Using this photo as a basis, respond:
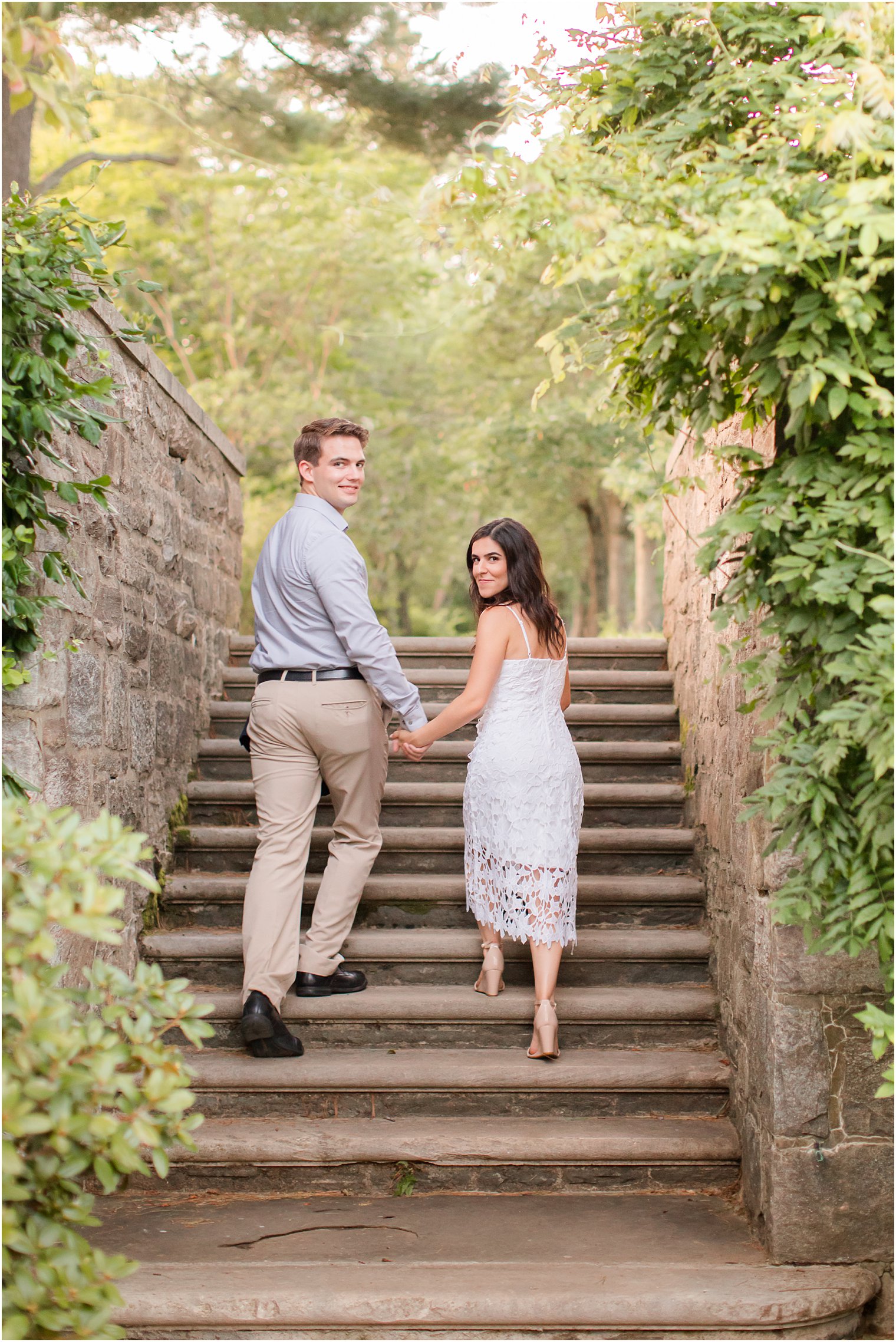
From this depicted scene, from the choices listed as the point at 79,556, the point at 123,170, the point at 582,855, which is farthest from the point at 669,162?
the point at 123,170

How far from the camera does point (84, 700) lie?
3281 millimetres

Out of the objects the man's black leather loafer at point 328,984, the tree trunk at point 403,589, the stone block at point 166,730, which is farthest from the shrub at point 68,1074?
the tree trunk at point 403,589

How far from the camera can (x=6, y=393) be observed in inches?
98.5

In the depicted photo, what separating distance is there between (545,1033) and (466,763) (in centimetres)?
162

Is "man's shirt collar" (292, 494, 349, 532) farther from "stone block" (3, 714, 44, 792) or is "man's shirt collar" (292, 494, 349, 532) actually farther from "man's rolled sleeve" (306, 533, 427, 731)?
"stone block" (3, 714, 44, 792)

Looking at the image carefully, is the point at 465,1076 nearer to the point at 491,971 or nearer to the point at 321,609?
the point at 491,971

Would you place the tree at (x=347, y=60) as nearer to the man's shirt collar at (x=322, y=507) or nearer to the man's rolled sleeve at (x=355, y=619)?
the man's shirt collar at (x=322, y=507)

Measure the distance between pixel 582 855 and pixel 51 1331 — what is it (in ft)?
9.11

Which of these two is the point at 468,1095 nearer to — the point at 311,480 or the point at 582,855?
the point at 582,855

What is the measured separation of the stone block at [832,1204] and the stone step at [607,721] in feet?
7.89

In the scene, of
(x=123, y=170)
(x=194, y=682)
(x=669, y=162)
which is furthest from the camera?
(x=123, y=170)

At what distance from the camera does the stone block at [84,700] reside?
3.18m

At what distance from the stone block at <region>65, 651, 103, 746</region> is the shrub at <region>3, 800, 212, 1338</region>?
4.23 feet

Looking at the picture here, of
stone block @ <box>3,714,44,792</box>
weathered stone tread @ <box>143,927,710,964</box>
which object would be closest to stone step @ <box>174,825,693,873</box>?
weathered stone tread @ <box>143,927,710,964</box>
